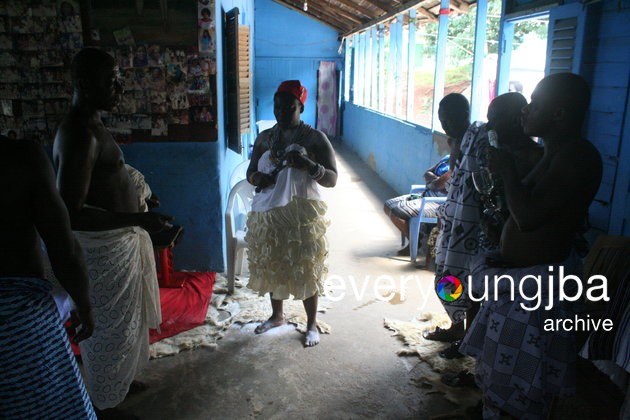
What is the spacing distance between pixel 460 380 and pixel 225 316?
163cm

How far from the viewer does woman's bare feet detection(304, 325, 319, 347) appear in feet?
9.65

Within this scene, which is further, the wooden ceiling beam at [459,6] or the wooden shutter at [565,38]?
the wooden ceiling beam at [459,6]

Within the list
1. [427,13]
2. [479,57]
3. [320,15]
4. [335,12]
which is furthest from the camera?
[320,15]

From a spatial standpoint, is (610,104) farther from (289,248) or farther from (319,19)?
(319,19)

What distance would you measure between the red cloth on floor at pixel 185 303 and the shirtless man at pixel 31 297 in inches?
66.0

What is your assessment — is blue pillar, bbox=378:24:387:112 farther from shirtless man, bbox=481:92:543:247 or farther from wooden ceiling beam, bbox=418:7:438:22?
shirtless man, bbox=481:92:543:247

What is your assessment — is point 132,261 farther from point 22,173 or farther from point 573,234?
point 573,234

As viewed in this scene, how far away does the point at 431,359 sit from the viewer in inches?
109

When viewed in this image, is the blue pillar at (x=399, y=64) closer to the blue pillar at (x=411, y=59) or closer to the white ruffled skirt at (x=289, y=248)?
the blue pillar at (x=411, y=59)

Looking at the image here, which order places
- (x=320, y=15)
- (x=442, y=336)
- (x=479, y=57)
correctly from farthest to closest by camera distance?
(x=320, y=15) < (x=479, y=57) < (x=442, y=336)

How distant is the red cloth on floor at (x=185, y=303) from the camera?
314 centimetres

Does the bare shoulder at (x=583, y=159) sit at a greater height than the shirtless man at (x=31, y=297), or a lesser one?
greater

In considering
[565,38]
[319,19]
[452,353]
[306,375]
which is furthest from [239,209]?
[319,19]

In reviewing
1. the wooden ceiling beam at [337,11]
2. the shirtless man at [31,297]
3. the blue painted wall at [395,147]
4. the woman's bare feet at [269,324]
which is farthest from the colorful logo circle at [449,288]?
the wooden ceiling beam at [337,11]
